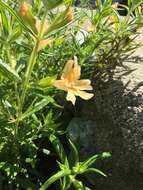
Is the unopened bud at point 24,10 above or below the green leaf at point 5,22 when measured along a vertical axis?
above

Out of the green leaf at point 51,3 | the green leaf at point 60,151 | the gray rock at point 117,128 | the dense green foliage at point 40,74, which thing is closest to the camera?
the green leaf at point 51,3

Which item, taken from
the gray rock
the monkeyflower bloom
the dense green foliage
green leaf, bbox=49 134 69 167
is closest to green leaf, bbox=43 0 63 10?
the dense green foliage

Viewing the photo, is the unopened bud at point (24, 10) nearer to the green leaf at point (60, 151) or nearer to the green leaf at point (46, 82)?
the green leaf at point (46, 82)

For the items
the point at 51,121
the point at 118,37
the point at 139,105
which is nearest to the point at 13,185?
the point at 51,121

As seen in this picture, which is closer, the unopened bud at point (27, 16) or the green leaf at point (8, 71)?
the unopened bud at point (27, 16)

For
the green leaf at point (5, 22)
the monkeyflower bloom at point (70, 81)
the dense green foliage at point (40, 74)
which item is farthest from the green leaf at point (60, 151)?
the green leaf at point (5, 22)

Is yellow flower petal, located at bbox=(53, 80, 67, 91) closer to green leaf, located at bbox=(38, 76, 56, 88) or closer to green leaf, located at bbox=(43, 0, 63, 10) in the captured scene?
green leaf, located at bbox=(38, 76, 56, 88)

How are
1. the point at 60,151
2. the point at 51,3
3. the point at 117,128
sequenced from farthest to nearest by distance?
1. the point at 117,128
2. the point at 60,151
3. the point at 51,3

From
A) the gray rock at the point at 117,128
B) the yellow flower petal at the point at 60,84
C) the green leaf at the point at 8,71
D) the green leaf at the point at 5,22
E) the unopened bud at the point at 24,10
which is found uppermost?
the unopened bud at the point at 24,10

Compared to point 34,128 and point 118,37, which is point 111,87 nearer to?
point 118,37

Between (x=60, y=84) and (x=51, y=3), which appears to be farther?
(x=60, y=84)

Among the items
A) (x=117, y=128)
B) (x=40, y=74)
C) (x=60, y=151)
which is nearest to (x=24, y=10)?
(x=60, y=151)

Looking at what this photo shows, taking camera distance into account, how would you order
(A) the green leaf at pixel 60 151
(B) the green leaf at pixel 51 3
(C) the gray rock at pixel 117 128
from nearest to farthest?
1. (B) the green leaf at pixel 51 3
2. (A) the green leaf at pixel 60 151
3. (C) the gray rock at pixel 117 128

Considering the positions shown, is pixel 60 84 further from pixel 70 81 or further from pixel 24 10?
pixel 24 10
